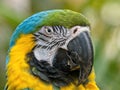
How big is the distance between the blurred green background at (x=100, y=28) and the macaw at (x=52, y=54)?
60 centimetres

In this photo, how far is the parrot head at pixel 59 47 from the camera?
216 centimetres

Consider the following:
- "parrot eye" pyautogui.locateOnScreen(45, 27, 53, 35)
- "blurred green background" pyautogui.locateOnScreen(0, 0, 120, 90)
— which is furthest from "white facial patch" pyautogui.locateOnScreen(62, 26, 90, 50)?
"blurred green background" pyautogui.locateOnScreen(0, 0, 120, 90)

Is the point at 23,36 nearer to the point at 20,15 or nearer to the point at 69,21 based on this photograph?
the point at 69,21

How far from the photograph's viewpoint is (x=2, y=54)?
11.0ft

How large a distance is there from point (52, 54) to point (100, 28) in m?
0.93

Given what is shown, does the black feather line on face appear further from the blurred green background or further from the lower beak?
the blurred green background

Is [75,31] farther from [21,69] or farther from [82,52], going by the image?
[21,69]

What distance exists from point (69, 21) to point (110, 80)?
29.9 inches

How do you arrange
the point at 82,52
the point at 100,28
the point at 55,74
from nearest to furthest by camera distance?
Result: the point at 82,52 < the point at 55,74 < the point at 100,28

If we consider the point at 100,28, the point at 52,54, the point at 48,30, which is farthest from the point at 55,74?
the point at 100,28

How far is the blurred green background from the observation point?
2.88m

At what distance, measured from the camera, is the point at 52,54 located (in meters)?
2.26

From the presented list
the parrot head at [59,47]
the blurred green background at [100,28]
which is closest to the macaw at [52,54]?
the parrot head at [59,47]

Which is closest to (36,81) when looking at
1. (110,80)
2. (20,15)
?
(110,80)
